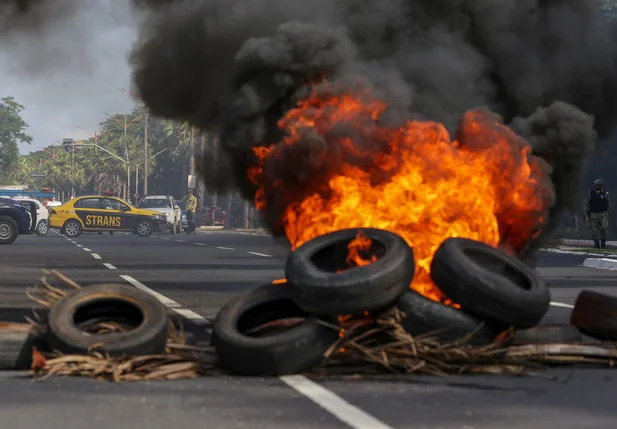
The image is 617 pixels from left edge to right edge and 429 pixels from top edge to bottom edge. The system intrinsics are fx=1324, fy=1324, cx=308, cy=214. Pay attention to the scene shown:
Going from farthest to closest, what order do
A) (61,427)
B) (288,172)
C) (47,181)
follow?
(47,181), (288,172), (61,427)

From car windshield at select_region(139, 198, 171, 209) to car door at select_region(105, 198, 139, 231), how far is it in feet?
22.5

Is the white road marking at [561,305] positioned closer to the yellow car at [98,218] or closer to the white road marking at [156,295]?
the white road marking at [156,295]

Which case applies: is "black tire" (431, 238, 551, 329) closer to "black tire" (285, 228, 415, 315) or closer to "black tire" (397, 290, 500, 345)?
"black tire" (397, 290, 500, 345)

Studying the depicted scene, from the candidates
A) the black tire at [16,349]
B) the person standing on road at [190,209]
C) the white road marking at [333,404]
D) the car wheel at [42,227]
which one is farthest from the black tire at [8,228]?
the white road marking at [333,404]

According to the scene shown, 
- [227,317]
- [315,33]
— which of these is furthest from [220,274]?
[227,317]

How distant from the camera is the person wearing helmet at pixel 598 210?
118ft

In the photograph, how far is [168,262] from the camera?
2791 centimetres

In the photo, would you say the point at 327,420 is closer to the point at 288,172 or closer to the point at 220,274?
the point at 288,172

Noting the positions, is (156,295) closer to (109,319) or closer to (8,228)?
(109,319)

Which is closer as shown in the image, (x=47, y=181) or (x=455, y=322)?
(x=455, y=322)

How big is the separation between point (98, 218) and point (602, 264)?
→ 1227 inches

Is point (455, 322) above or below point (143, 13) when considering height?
below

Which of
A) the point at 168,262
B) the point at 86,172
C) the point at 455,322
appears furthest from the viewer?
the point at 86,172

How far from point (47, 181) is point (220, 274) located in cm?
17623
